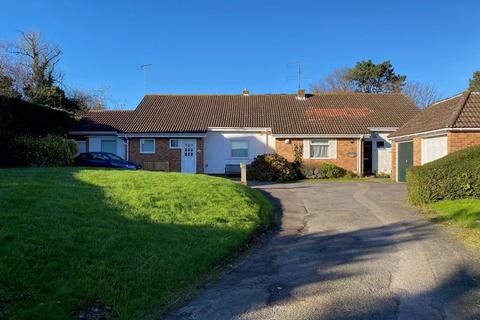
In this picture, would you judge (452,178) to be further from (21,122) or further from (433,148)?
(21,122)

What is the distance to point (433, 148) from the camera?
65.0 feet

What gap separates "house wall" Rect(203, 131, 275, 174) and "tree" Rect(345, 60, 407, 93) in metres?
29.4

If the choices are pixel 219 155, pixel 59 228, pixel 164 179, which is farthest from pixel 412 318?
pixel 219 155

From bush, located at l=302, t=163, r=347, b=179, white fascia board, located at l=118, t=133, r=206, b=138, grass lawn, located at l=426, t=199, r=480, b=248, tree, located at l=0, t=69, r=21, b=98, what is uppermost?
tree, located at l=0, t=69, r=21, b=98

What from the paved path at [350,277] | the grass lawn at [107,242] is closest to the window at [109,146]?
the grass lawn at [107,242]

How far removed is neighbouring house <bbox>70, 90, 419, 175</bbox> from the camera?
28438 mm

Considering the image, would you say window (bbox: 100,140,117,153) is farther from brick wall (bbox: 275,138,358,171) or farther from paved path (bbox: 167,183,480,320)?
paved path (bbox: 167,183,480,320)

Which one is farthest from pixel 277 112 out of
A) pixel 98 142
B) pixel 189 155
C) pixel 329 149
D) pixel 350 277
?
pixel 350 277

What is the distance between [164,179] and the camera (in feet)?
44.5

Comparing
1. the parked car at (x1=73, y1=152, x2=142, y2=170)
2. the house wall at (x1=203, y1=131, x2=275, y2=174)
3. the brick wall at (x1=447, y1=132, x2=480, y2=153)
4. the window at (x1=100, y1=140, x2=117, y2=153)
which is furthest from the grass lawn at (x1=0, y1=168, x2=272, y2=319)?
the window at (x1=100, y1=140, x2=117, y2=153)

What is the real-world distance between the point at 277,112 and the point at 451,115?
14297 millimetres

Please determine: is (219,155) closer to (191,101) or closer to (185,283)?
(191,101)

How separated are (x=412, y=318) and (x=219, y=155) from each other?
24562 millimetres

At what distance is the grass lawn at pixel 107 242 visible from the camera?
5191mm
